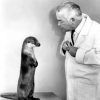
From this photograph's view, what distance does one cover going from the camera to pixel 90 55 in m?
1.91

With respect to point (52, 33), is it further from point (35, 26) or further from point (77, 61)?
point (77, 61)

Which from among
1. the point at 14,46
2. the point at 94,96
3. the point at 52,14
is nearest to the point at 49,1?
the point at 52,14

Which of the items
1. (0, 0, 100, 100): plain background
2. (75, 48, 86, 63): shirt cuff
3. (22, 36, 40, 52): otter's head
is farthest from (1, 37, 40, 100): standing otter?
(75, 48, 86, 63): shirt cuff

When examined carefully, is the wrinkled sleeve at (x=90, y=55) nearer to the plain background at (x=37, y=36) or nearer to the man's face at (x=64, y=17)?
the man's face at (x=64, y=17)

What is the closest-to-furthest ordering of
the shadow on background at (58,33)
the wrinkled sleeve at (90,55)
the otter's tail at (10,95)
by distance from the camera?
the wrinkled sleeve at (90,55) < the otter's tail at (10,95) < the shadow on background at (58,33)

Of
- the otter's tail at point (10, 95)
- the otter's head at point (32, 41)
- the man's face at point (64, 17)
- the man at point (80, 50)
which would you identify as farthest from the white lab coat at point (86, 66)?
the otter's tail at point (10, 95)

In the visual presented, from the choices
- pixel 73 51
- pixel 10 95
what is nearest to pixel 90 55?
pixel 73 51

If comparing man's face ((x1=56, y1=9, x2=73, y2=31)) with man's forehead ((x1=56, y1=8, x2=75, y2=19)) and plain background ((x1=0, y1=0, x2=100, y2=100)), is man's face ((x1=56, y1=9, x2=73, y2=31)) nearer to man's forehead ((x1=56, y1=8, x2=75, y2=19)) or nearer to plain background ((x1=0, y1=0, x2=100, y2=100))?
man's forehead ((x1=56, y1=8, x2=75, y2=19))

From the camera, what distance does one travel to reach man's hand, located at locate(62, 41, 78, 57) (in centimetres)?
199

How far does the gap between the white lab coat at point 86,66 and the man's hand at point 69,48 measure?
3 centimetres

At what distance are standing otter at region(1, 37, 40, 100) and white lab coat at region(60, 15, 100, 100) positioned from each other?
0.24 meters

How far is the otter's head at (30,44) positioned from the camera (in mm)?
1986

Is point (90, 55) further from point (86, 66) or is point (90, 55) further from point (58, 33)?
point (58, 33)

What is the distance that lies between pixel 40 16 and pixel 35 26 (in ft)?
0.24
